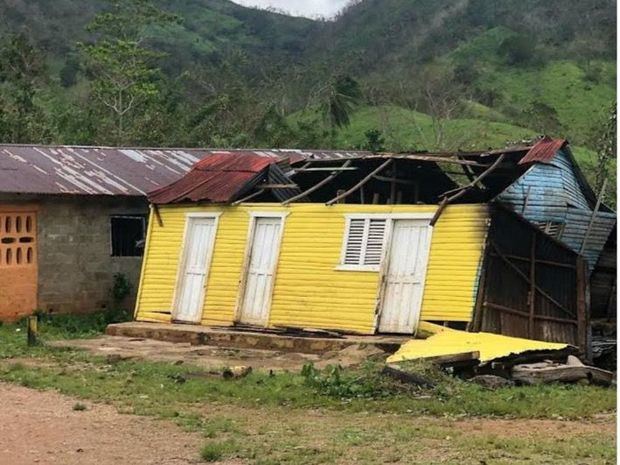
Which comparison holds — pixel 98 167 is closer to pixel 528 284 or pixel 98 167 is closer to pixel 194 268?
pixel 194 268

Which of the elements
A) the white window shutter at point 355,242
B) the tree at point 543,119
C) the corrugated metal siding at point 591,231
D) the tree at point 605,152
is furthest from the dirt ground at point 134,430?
the tree at point 543,119

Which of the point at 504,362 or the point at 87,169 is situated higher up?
the point at 87,169

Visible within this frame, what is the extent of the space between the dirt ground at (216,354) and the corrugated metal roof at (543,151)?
4027 mm

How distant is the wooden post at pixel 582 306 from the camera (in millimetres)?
15281

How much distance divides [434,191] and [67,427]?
36.6 ft

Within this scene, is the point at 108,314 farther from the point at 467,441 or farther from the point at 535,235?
the point at 467,441

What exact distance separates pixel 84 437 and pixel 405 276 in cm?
745

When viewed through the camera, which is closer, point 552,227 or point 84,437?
point 84,437

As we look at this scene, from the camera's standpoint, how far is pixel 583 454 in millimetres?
8164

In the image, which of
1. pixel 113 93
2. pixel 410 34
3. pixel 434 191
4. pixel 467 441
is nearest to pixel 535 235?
pixel 434 191

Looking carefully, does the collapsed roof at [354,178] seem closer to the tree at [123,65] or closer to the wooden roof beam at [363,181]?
the wooden roof beam at [363,181]

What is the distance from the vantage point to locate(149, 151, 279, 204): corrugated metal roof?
18.1 metres

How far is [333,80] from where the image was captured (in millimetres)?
45750

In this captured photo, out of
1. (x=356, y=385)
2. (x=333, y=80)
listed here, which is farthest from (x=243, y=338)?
(x=333, y=80)
